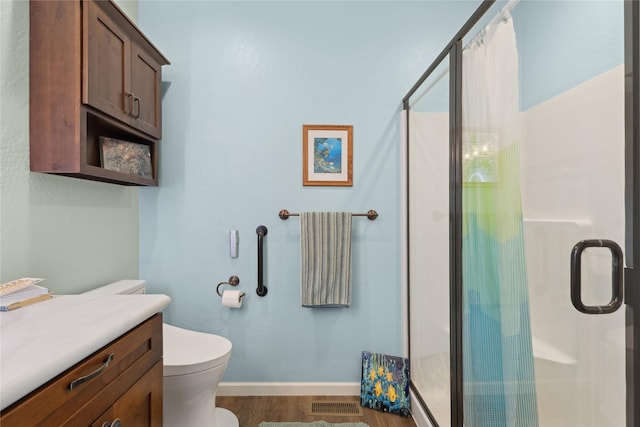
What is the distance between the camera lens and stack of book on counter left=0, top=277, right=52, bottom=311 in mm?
1052

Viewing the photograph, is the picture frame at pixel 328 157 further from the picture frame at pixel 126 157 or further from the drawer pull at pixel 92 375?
the drawer pull at pixel 92 375

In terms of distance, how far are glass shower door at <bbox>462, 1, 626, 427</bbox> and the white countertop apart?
3.82ft

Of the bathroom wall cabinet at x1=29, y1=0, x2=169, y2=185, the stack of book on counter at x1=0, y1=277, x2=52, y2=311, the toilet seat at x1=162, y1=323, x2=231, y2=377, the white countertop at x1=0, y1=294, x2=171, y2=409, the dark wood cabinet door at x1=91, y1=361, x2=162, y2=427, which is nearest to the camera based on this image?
the white countertop at x1=0, y1=294, x2=171, y2=409

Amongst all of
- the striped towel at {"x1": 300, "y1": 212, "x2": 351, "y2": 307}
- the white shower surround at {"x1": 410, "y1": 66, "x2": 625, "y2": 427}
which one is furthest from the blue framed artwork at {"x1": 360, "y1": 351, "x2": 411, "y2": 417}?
the white shower surround at {"x1": 410, "y1": 66, "x2": 625, "y2": 427}

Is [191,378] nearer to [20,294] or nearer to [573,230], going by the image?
[20,294]

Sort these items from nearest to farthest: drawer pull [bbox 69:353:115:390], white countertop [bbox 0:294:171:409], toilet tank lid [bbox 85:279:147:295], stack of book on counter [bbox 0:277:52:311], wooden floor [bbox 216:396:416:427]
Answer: white countertop [bbox 0:294:171:409] < drawer pull [bbox 69:353:115:390] < stack of book on counter [bbox 0:277:52:311] < toilet tank lid [bbox 85:279:147:295] < wooden floor [bbox 216:396:416:427]

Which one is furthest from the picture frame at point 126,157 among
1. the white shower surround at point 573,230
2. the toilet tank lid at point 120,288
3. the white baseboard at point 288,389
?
the white shower surround at point 573,230

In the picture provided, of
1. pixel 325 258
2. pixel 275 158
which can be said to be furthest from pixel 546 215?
pixel 275 158

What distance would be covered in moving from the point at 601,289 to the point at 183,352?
5.37 ft

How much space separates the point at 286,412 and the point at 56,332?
1476 mm

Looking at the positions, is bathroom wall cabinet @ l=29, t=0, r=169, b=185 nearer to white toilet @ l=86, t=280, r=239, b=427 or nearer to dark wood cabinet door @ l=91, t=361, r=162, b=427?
white toilet @ l=86, t=280, r=239, b=427

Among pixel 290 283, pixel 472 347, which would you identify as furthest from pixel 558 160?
pixel 290 283

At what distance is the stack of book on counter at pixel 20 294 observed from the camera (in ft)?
3.45

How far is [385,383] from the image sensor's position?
2057 mm
